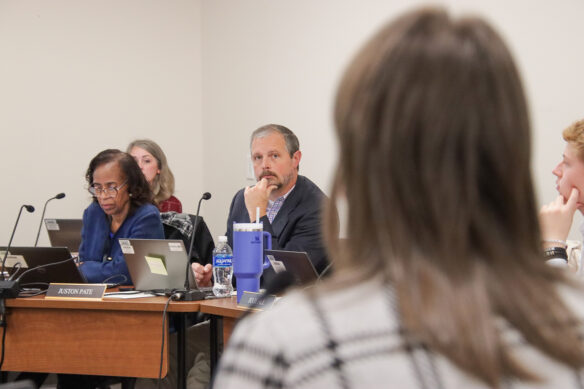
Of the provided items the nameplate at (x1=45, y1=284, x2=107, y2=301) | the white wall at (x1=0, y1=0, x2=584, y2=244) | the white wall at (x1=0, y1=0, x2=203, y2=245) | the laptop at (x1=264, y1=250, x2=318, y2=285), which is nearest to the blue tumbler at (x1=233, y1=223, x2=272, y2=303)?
the laptop at (x1=264, y1=250, x2=318, y2=285)

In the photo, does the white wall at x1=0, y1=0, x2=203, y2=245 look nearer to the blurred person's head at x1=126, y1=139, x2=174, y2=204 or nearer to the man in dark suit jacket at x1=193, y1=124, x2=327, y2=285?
the blurred person's head at x1=126, y1=139, x2=174, y2=204

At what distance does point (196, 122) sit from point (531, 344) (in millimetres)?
4994

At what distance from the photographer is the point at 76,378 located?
9.45ft

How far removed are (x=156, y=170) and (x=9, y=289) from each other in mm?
1905

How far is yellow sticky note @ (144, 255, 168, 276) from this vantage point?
108 inches

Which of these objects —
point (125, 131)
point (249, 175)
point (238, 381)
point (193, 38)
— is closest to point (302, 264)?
point (238, 381)

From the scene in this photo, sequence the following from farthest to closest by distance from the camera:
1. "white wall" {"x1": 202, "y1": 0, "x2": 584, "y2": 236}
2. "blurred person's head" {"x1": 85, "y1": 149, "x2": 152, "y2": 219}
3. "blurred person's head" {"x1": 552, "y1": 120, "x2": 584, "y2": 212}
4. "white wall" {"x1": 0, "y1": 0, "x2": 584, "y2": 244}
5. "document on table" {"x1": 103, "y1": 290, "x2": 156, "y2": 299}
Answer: "white wall" {"x1": 0, "y1": 0, "x2": 584, "y2": 244}, "blurred person's head" {"x1": 85, "y1": 149, "x2": 152, "y2": 219}, "white wall" {"x1": 202, "y1": 0, "x2": 584, "y2": 236}, "document on table" {"x1": 103, "y1": 290, "x2": 156, "y2": 299}, "blurred person's head" {"x1": 552, "y1": 120, "x2": 584, "y2": 212}

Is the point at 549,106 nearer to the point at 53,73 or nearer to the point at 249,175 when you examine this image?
the point at 249,175

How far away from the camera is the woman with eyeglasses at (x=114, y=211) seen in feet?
10.8

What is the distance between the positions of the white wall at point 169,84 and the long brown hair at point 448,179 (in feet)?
11.4

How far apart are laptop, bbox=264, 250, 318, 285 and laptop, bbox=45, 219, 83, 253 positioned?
5.27 feet

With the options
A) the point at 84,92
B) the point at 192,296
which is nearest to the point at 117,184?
the point at 192,296

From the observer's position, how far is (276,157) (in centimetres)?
346

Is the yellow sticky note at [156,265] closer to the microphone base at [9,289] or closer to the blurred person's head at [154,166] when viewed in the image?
the microphone base at [9,289]
